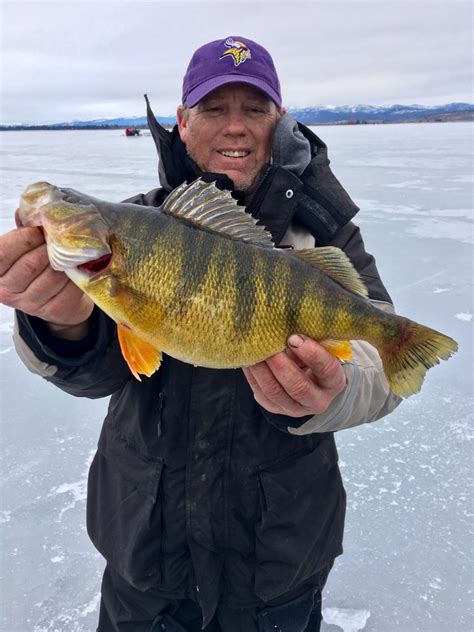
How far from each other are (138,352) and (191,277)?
303 mm

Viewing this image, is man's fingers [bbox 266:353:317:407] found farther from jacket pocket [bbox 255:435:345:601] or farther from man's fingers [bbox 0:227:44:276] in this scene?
man's fingers [bbox 0:227:44:276]

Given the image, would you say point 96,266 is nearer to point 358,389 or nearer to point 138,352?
point 138,352

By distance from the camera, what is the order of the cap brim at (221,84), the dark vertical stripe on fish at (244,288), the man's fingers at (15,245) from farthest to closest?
1. the cap brim at (221,84)
2. the dark vertical stripe on fish at (244,288)
3. the man's fingers at (15,245)

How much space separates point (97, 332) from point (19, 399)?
2.00 metres

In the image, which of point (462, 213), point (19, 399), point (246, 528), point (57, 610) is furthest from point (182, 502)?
point (462, 213)

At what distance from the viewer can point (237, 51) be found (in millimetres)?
2131

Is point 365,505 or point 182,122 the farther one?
point 365,505

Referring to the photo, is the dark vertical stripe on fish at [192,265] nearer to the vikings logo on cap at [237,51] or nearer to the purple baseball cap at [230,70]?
the purple baseball cap at [230,70]

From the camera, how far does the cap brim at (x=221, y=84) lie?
2064 millimetres

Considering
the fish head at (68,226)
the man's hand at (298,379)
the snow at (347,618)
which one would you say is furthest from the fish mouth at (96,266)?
the snow at (347,618)

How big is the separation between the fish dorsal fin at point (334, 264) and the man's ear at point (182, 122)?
2.85 feet

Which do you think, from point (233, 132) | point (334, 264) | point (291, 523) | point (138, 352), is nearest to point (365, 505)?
point (291, 523)

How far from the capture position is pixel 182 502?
71.2 inches

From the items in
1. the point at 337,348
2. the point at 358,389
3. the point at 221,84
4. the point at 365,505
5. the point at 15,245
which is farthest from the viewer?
the point at 365,505
